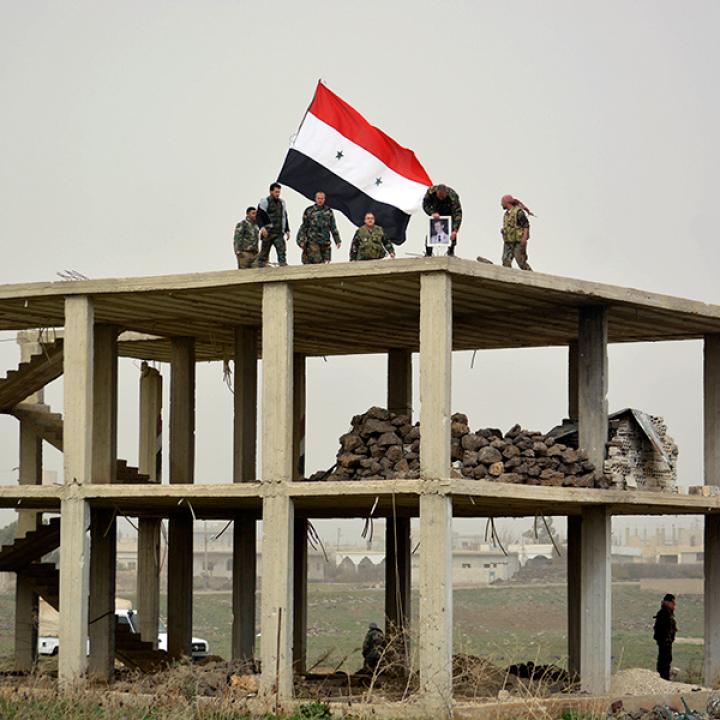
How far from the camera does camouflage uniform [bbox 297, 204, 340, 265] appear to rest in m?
27.3

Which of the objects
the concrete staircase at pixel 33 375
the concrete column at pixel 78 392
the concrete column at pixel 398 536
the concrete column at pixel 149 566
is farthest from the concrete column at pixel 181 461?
the concrete column at pixel 78 392

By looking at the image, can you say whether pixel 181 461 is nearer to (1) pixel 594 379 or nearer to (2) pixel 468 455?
(2) pixel 468 455

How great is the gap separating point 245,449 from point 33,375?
4.86 m

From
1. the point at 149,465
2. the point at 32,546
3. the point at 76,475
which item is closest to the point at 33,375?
the point at 32,546

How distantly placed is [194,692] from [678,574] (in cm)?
9405

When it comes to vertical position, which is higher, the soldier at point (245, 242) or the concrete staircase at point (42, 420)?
the soldier at point (245, 242)

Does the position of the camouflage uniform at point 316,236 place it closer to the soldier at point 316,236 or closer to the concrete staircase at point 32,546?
the soldier at point 316,236

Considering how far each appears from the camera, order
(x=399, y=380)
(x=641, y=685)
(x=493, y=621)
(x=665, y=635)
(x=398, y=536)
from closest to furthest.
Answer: (x=641, y=685), (x=665, y=635), (x=399, y=380), (x=398, y=536), (x=493, y=621)

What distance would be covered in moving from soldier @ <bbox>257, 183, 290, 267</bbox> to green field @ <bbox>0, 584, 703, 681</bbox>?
65.5 feet

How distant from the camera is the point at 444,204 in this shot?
2714cm

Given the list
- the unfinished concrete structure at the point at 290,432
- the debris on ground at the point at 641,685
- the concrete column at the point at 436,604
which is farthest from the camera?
the debris on ground at the point at 641,685

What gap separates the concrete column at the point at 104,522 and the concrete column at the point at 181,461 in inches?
72.7

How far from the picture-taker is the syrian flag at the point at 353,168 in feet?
93.9

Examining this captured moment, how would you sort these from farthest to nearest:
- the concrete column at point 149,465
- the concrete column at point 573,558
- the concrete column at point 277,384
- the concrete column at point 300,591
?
the concrete column at point 149,465, the concrete column at point 300,591, the concrete column at point 573,558, the concrete column at point 277,384
